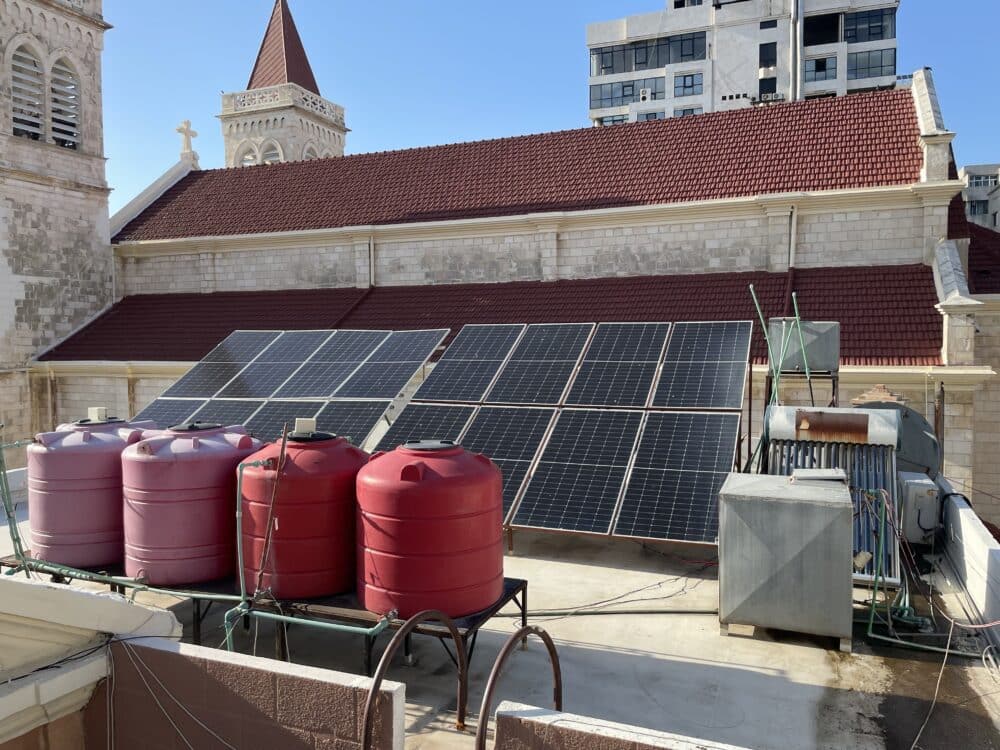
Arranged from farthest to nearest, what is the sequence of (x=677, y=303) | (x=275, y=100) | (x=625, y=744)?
(x=275, y=100)
(x=677, y=303)
(x=625, y=744)

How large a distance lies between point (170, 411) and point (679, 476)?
865 cm

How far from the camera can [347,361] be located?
13984mm

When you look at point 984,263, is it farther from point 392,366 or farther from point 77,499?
point 77,499

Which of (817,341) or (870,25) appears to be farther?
(870,25)

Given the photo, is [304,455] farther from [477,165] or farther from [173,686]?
[477,165]

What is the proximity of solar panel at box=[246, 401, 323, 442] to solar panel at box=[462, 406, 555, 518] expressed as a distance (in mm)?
2721

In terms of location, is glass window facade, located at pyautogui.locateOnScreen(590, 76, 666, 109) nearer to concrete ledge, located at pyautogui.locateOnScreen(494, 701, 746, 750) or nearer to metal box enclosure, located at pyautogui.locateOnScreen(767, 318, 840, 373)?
metal box enclosure, located at pyautogui.locateOnScreen(767, 318, 840, 373)

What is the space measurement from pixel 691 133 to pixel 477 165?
6707 mm

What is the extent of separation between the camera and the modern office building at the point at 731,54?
209 feet

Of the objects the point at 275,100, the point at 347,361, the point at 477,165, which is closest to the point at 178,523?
the point at 347,361

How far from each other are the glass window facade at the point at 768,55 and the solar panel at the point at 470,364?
204 feet

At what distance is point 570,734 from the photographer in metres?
4.47

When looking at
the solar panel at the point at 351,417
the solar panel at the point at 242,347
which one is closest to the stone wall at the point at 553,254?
the solar panel at the point at 242,347

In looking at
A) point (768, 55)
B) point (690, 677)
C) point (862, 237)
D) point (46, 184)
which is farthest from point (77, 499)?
point (768, 55)
